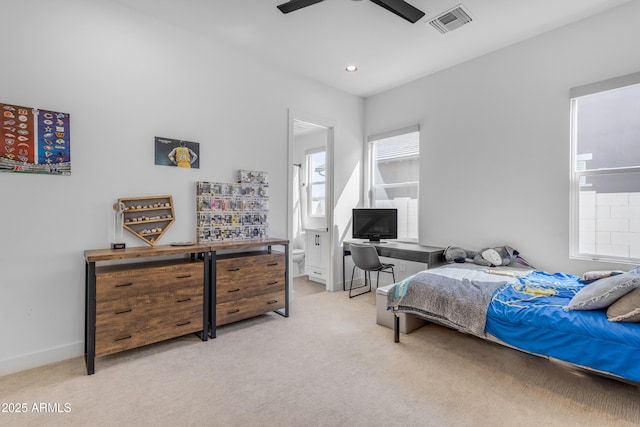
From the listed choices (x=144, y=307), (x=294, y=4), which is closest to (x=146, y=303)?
(x=144, y=307)

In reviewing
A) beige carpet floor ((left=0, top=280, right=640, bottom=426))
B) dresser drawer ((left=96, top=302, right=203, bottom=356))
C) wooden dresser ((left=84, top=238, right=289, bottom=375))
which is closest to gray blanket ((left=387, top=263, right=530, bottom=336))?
beige carpet floor ((left=0, top=280, right=640, bottom=426))

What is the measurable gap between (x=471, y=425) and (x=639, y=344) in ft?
3.24

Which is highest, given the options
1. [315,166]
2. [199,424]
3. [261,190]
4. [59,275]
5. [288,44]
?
[288,44]

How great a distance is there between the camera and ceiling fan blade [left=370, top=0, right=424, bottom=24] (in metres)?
2.21

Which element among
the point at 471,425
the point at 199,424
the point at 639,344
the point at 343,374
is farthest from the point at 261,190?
the point at 639,344

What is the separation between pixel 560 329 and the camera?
1.90 meters

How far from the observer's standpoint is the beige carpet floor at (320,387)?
5.72ft

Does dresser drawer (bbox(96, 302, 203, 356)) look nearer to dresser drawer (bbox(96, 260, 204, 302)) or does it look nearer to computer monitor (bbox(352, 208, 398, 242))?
dresser drawer (bbox(96, 260, 204, 302))

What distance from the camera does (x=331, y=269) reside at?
445 cm

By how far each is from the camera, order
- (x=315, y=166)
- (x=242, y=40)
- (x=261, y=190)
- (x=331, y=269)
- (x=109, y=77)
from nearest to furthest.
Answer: (x=109, y=77)
(x=242, y=40)
(x=261, y=190)
(x=331, y=269)
(x=315, y=166)

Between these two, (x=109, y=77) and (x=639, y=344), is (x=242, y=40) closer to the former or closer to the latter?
(x=109, y=77)

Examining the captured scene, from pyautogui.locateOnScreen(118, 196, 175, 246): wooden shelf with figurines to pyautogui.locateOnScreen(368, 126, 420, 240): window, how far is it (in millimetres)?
2983

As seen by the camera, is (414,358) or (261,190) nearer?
(414,358)

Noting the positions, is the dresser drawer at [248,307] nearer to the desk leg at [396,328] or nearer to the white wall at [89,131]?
the white wall at [89,131]
